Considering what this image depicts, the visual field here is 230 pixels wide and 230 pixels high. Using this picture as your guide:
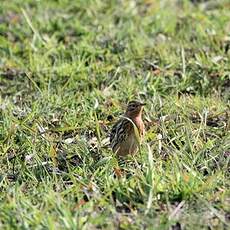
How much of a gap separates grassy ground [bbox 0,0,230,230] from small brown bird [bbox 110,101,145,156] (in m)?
0.11

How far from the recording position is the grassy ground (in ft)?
19.0

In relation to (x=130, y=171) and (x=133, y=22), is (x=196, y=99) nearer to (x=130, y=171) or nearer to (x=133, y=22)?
(x=130, y=171)

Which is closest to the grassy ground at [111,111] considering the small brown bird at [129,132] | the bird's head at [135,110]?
the small brown bird at [129,132]

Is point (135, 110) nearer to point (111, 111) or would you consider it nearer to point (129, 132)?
point (129, 132)

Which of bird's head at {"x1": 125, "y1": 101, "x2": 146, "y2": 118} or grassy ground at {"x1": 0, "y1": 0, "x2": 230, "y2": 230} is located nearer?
grassy ground at {"x1": 0, "y1": 0, "x2": 230, "y2": 230}

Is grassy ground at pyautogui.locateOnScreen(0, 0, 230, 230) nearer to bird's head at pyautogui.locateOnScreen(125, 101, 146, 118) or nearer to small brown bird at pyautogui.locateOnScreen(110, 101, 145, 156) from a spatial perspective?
small brown bird at pyautogui.locateOnScreen(110, 101, 145, 156)

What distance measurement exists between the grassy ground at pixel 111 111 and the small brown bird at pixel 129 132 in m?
0.11

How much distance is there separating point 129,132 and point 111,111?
1.08 meters

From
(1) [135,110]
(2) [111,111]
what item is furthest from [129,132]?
(2) [111,111]

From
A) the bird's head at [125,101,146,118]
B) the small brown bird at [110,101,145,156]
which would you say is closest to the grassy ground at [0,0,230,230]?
the small brown bird at [110,101,145,156]

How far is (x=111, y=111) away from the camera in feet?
26.7

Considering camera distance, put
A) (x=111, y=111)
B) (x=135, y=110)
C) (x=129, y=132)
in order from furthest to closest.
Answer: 1. (x=111, y=111)
2. (x=135, y=110)
3. (x=129, y=132)

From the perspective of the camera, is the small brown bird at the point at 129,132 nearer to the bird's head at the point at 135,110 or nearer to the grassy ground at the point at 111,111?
the bird's head at the point at 135,110

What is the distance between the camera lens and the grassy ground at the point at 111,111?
5.78m
